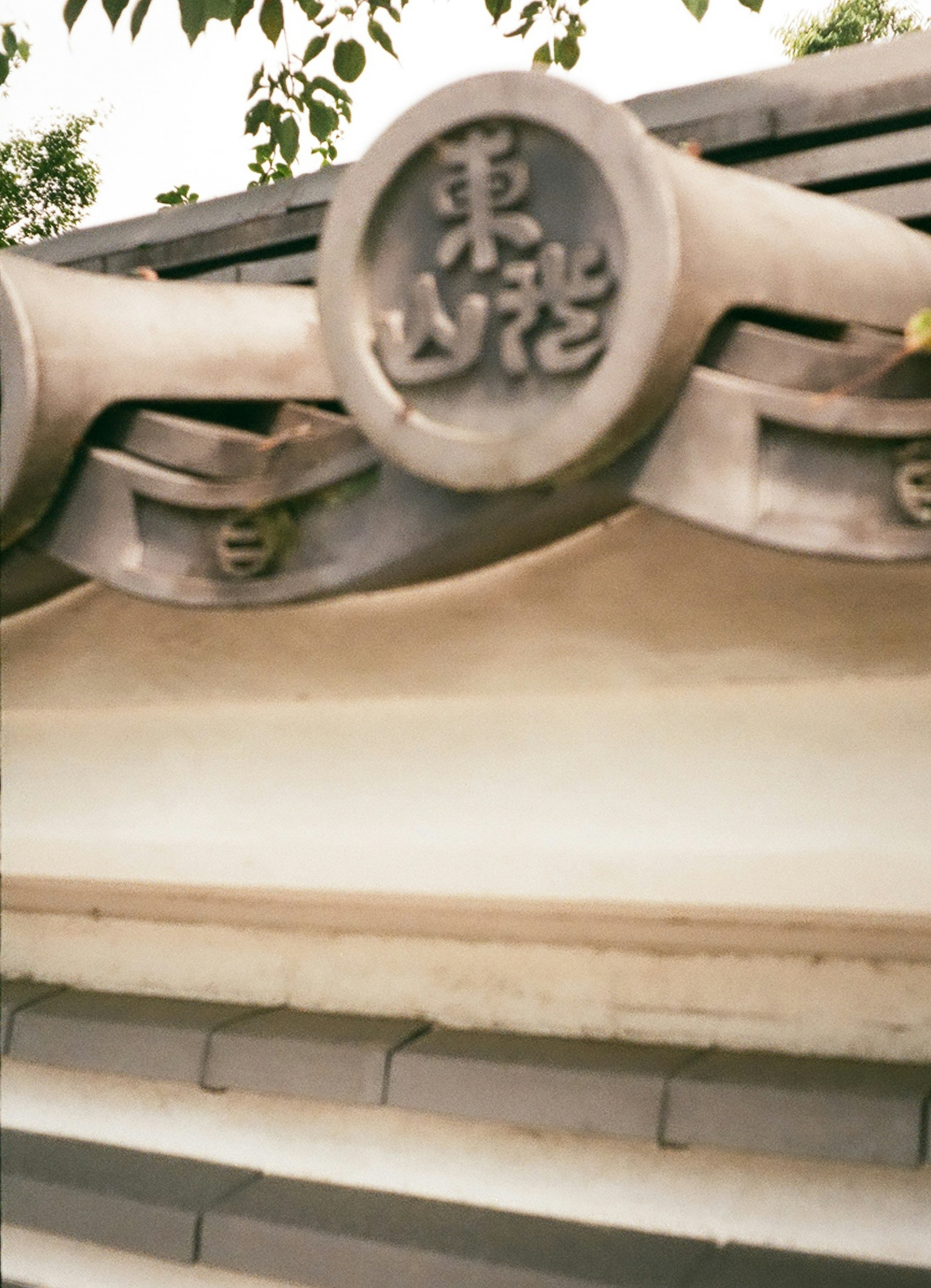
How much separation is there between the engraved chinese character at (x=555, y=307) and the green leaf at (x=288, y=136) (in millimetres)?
3760

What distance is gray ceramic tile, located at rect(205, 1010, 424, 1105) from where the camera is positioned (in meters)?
1.64

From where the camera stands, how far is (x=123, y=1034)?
1.85 metres

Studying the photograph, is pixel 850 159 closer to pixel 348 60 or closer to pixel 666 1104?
pixel 666 1104

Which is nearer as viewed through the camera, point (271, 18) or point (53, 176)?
point (271, 18)

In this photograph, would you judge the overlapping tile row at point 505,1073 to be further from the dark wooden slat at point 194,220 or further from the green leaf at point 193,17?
the green leaf at point 193,17

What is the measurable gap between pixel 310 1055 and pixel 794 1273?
65cm

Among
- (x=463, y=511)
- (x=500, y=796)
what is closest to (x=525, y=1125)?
(x=500, y=796)

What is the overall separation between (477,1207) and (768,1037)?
0.41 meters

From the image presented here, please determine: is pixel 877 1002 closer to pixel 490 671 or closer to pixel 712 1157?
pixel 712 1157

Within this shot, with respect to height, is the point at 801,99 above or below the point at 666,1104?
above

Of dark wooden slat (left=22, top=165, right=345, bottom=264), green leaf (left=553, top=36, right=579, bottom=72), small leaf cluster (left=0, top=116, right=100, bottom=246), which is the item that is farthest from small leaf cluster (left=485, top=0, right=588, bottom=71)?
small leaf cluster (left=0, top=116, right=100, bottom=246)

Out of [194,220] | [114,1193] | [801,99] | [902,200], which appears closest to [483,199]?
[902,200]

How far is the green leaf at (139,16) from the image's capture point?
114 inches

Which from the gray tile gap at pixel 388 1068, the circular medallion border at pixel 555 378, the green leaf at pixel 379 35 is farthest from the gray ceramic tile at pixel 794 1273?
the green leaf at pixel 379 35
